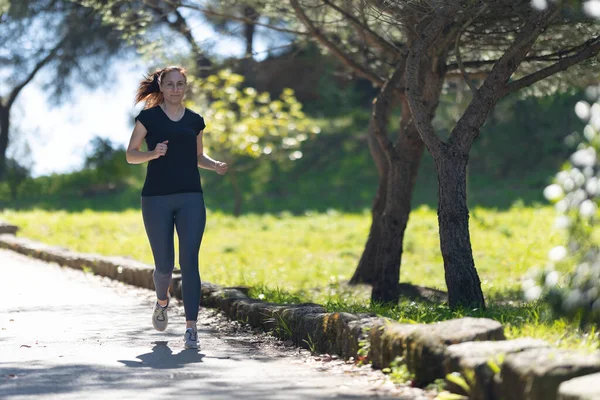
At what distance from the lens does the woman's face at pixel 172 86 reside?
793cm

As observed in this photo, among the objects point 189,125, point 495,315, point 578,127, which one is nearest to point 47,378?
point 189,125

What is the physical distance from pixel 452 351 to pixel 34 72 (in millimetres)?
29451

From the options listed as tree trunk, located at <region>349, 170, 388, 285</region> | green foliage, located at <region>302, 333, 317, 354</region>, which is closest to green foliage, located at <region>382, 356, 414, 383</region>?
green foliage, located at <region>302, 333, 317, 354</region>

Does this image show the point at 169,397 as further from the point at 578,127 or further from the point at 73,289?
the point at 578,127

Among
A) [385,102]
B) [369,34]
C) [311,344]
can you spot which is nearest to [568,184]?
[311,344]

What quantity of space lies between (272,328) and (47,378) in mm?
2600

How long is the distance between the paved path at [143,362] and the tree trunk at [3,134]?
78.7 feet

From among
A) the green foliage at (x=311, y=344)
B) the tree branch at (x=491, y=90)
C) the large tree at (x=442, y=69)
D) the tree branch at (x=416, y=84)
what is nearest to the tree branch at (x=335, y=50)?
the large tree at (x=442, y=69)

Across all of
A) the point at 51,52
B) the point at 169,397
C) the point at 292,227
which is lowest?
the point at 169,397

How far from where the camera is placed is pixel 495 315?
306 inches

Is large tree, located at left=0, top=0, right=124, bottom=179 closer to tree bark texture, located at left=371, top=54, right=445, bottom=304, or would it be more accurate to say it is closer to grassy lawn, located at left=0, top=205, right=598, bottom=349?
grassy lawn, located at left=0, top=205, right=598, bottom=349

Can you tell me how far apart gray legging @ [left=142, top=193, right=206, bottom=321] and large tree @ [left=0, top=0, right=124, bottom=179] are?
79.1 feet

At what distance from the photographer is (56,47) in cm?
3219

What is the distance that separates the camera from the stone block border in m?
4.77
